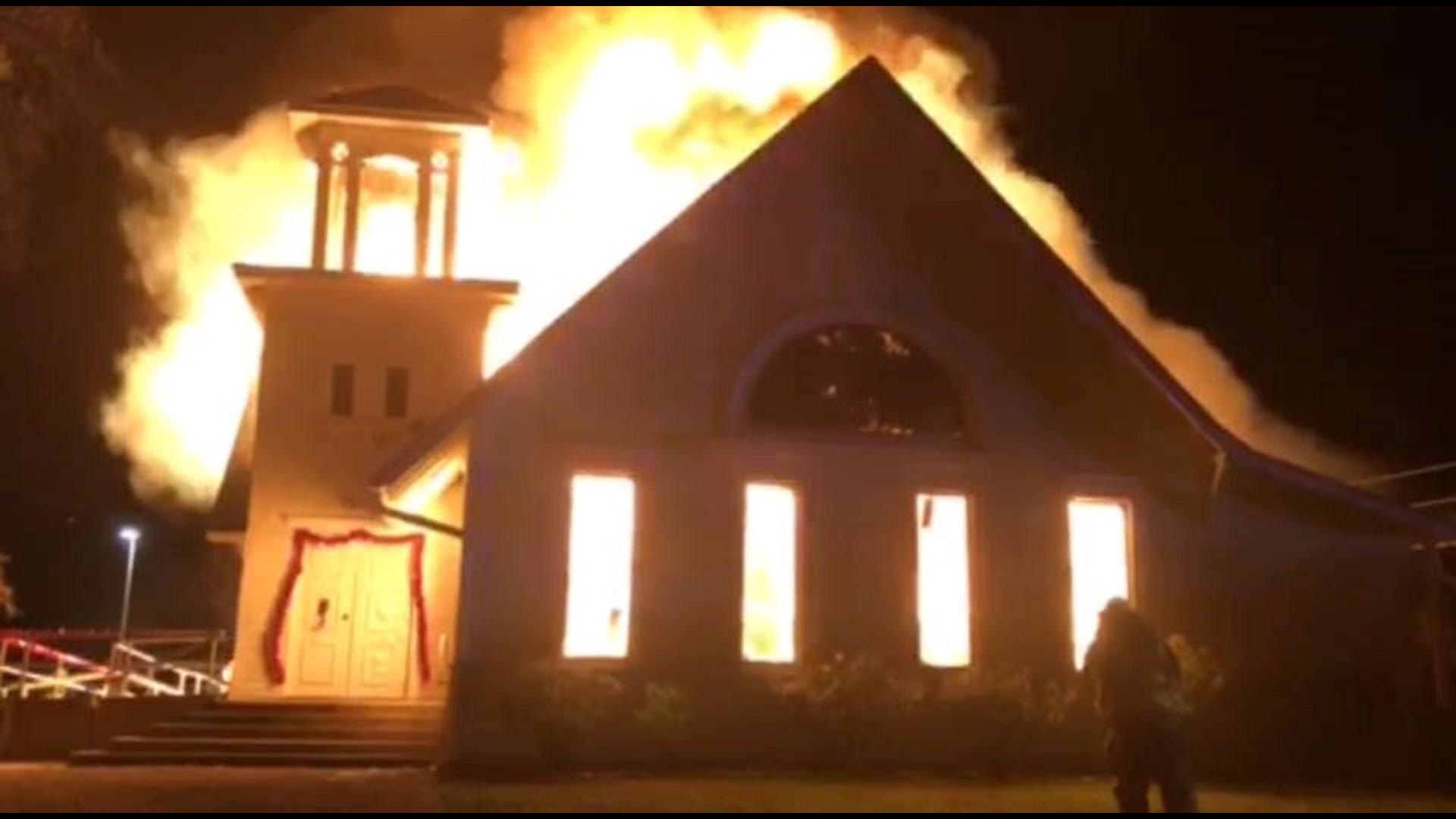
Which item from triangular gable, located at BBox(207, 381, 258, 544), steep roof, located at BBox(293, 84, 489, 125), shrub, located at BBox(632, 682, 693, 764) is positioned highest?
steep roof, located at BBox(293, 84, 489, 125)

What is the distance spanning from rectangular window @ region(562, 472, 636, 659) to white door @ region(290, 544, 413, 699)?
15.2 ft

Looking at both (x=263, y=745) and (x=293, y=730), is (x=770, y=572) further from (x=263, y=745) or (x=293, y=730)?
(x=263, y=745)

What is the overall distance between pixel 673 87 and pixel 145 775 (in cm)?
1349

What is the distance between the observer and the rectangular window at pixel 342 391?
64.0 ft

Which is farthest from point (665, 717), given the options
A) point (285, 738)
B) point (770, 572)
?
point (285, 738)

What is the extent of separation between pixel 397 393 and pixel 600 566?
17.9 ft

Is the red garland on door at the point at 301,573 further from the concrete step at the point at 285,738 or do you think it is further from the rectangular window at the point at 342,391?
the concrete step at the point at 285,738

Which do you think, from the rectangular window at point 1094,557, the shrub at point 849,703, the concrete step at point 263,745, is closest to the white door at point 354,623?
the concrete step at point 263,745

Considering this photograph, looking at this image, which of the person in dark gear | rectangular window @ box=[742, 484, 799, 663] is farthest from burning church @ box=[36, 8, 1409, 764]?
the person in dark gear

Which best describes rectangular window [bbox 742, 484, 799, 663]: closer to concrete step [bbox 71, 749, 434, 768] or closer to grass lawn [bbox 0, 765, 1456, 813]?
grass lawn [bbox 0, 765, 1456, 813]

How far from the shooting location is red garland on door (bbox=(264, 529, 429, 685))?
18766 millimetres

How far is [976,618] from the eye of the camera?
52.4ft

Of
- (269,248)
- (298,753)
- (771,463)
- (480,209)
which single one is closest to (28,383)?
(269,248)

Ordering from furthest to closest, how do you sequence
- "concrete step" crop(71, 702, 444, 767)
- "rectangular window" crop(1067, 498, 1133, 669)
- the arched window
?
"rectangular window" crop(1067, 498, 1133, 669), the arched window, "concrete step" crop(71, 702, 444, 767)
